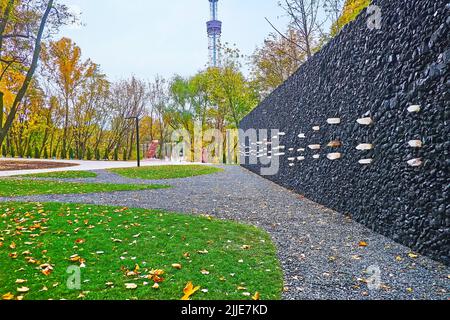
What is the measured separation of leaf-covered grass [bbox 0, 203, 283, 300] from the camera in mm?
2391

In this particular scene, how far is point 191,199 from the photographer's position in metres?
6.59

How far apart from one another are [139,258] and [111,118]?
2833 cm

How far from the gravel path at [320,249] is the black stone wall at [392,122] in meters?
0.29

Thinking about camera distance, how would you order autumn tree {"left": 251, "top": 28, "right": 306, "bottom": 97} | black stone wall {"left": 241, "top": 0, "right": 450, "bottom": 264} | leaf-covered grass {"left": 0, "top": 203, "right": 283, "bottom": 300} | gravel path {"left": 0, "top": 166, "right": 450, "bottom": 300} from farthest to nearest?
1. autumn tree {"left": 251, "top": 28, "right": 306, "bottom": 97}
2. black stone wall {"left": 241, "top": 0, "right": 450, "bottom": 264}
3. gravel path {"left": 0, "top": 166, "right": 450, "bottom": 300}
4. leaf-covered grass {"left": 0, "top": 203, "right": 283, "bottom": 300}

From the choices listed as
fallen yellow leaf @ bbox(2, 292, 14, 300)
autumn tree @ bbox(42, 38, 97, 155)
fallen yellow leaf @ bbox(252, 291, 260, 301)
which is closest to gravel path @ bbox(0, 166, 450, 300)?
fallen yellow leaf @ bbox(252, 291, 260, 301)

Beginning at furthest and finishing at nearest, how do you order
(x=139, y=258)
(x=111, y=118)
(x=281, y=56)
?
1. (x=111, y=118)
2. (x=281, y=56)
3. (x=139, y=258)

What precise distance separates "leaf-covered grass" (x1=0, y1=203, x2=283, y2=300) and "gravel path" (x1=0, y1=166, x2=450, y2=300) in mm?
271

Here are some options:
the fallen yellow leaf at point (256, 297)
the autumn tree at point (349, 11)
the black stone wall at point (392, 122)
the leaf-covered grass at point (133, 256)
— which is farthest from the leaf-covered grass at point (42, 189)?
the autumn tree at point (349, 11)

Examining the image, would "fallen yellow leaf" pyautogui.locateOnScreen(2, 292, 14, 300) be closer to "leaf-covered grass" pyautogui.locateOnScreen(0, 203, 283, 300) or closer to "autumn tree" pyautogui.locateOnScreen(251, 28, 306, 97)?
"leaf-covered grass" pyautogui.locateOnScreen(0, 203, 283, 300)

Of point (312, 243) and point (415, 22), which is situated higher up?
point (415, 22)

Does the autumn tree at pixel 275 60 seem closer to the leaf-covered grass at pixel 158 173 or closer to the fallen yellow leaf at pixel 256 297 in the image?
the leaf-covered grass at pixel 158 173

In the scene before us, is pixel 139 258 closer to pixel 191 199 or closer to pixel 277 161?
pixel 191 199

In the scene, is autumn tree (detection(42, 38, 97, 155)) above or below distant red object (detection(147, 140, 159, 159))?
above
